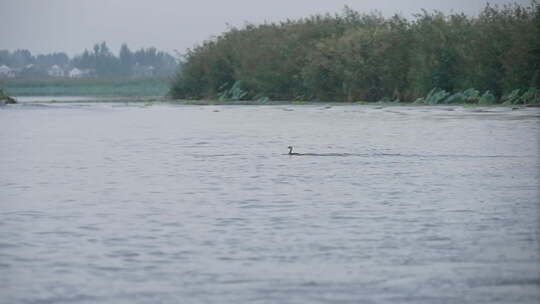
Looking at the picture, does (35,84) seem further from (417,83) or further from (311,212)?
(311,212)

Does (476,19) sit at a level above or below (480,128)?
above

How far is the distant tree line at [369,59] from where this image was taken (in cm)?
4169

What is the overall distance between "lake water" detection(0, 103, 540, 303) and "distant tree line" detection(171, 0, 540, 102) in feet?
66.1

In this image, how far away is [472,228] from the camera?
32.8 ft

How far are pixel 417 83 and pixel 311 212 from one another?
1354 inches

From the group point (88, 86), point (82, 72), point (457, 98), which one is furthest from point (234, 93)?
point (82, 72)

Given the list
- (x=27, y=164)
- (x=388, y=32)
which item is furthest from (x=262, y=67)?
(x=27, y=164)

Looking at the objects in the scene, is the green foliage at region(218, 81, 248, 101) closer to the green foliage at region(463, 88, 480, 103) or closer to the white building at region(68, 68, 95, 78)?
the green foliage at region(463, 88, 480, 103)

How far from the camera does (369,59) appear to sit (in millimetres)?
47719

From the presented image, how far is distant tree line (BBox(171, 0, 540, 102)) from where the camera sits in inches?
1641

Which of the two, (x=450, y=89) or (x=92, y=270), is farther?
(x=450, y=89)

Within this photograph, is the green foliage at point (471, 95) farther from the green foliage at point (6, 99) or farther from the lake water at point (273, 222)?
the lake water at point (273, 222)

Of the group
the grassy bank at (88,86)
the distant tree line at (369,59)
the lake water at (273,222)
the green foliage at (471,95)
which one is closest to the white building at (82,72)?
the grassy bank at (88,86)

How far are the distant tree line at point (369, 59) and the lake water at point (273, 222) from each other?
2014cm
